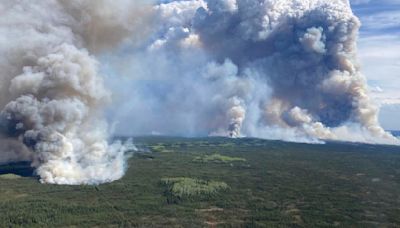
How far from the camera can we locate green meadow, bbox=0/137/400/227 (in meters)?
70.8

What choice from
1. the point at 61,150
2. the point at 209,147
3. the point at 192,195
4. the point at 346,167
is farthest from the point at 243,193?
the point at 209,147

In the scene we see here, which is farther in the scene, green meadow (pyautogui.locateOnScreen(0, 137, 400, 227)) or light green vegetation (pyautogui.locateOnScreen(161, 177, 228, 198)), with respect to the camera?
light green vegetation (pyautogui.locateOnScreen(161, 177, 228, 198))

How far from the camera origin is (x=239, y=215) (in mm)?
74000

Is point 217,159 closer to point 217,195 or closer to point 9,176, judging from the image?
point 217,195

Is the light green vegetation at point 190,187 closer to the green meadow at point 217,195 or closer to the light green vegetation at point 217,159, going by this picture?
the green meadow at point 217,195

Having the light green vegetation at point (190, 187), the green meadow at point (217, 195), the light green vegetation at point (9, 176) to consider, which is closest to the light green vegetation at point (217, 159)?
the green meadow at point (217, 195)

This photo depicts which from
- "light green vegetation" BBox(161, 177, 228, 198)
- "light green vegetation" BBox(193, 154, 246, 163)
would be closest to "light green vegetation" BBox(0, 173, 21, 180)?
"light green vegetation" BBox(161, 177, 228, 198)

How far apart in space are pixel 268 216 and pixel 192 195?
54.4 feet

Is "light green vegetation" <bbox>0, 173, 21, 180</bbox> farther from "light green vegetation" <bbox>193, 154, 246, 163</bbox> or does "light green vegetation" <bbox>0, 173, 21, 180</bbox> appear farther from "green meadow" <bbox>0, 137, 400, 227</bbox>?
"light green vegetation" <bbox>193, 154, 246, 163</bbox>

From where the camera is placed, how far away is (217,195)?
86.6 m

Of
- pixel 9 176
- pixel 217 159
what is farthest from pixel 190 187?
pixel 217 159

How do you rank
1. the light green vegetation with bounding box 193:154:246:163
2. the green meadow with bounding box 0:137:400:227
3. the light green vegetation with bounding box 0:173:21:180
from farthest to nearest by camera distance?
the light green vegetation with bounding box 193:154:246:163, the light green vegetation with bounding box 0:173:21:180, the green meadow with bounding box 0:137:400:227

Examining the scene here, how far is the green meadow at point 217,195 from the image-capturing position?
232ft

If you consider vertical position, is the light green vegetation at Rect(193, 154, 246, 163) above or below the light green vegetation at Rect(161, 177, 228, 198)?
above
